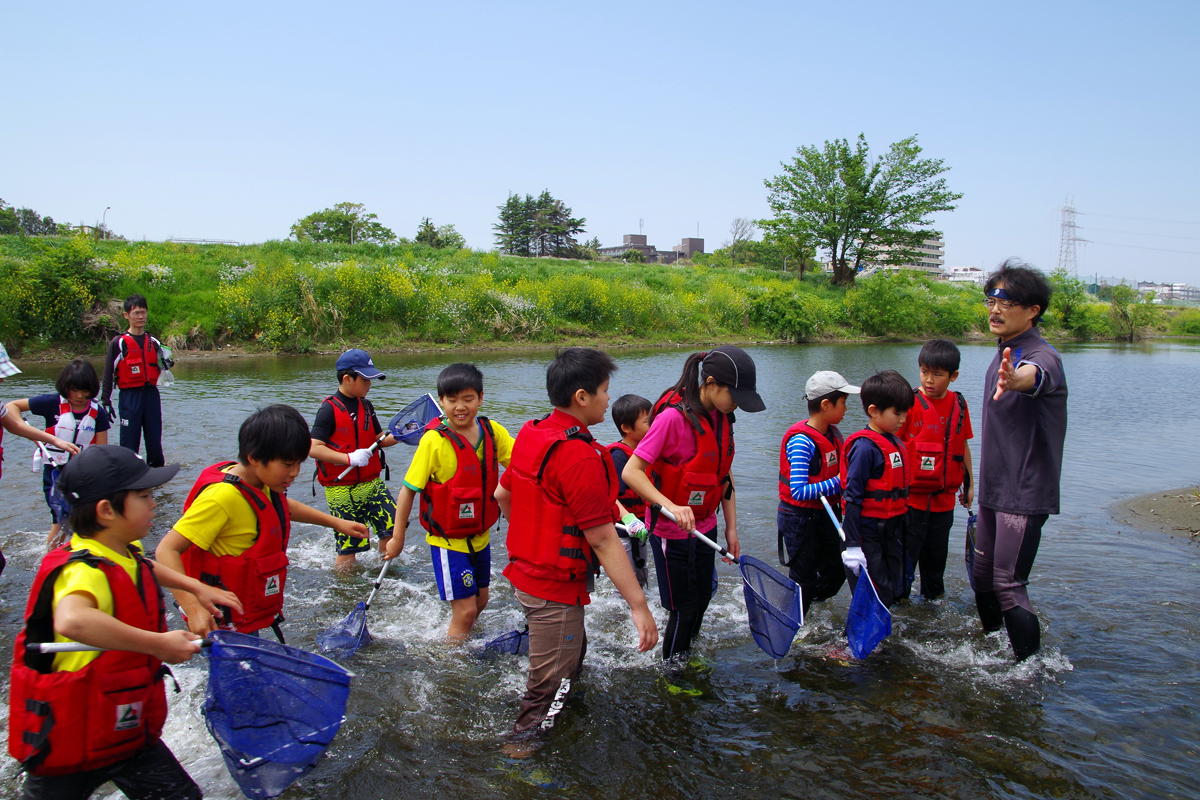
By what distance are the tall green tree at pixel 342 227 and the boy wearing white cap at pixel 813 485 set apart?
6258 cm

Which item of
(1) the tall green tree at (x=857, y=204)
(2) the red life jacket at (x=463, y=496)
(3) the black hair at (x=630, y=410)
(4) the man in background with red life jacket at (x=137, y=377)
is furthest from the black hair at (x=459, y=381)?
(1) the tall green tree at (x=857, y=204)

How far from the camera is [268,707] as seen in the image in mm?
2615

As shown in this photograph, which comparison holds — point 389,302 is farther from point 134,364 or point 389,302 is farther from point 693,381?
point 693,381

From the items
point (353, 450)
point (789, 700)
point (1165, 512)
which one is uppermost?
point (353, 450)

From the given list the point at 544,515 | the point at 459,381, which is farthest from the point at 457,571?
the point at 544,515

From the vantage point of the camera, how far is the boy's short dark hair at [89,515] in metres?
2.36

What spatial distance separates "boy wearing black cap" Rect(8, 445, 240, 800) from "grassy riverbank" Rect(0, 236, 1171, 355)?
25.6 meters

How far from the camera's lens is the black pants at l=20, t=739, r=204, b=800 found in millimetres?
2324

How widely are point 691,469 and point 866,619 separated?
4.60ft

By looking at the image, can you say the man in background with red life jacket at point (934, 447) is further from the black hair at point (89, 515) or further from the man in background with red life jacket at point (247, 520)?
the black hair at point (89, 515)

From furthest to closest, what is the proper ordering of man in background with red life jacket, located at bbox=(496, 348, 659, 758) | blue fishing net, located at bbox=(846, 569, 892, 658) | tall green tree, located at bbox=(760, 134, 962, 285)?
1. tall green tree, located at bbox=(760, 134, 962, 285)
2. blue fishing net, located at bbox=(846, 569, 892, 658)
3. man in background with red life jacket, located at bbox=(496, 348, 659, 758)

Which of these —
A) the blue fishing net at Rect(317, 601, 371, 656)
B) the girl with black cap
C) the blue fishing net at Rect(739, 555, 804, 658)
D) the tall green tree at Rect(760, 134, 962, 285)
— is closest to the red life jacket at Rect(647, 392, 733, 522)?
the girl with black cap

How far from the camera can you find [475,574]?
4430 millimetres

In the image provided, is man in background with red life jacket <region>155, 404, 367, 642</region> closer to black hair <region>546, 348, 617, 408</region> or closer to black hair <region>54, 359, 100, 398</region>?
black hair <region>546, 348, 617, 408</region>
